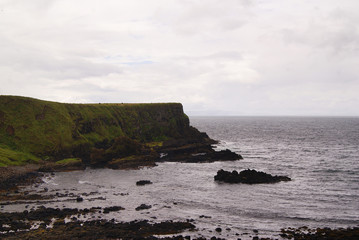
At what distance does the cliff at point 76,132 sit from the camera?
271 feet

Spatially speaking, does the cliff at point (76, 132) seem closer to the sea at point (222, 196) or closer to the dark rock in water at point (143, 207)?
the sea at point (222, 196)

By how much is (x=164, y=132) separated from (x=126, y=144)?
41168 millimetres

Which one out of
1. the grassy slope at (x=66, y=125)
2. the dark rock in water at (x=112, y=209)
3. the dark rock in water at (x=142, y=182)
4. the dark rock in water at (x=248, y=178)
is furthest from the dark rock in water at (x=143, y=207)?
the grassy slope at (x=66, y=125)

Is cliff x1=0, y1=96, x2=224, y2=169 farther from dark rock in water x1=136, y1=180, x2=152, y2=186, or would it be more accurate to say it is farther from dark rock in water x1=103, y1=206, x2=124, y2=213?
dark rock in water x1=103, y1=206, x2=124, y2=213

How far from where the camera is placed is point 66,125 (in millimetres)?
97312

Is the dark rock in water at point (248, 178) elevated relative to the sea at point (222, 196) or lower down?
elevated

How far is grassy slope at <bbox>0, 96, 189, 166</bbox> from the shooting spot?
82.7 m

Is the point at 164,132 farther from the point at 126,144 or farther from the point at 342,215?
the point at 342,215

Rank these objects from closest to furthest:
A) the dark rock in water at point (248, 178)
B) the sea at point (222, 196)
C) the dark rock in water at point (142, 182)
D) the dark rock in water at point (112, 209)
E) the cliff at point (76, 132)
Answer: the sea at point (222, 196)
the dark rock in water at point (112, 209)
the dark rock in water at point (142, 182)
the dark rock in water at point (248, 178)
the cliff at point (76, 132)

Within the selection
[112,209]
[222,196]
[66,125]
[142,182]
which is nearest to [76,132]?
[66,125]

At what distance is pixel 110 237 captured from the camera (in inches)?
1335

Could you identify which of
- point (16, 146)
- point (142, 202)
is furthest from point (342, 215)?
point (16, 146)

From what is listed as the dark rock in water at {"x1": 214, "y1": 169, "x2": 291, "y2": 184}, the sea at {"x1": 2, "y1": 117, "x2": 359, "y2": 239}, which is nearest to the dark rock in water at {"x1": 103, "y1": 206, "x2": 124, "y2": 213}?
the sea at {"x1": 2, "y1": 117, "x2": 359, "y2": 239}

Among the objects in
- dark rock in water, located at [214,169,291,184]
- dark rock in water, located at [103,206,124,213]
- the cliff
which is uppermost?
the cliff
